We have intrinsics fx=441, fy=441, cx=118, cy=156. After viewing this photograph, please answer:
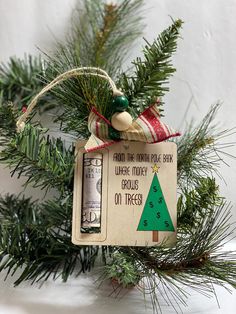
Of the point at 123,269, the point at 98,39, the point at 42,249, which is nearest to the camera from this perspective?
the point at 123,269

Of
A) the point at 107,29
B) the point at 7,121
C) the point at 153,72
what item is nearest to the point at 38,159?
the point at 7,121

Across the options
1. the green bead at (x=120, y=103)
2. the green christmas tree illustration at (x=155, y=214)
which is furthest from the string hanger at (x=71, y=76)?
the green christmas tree illustration at (x=155, y=214)

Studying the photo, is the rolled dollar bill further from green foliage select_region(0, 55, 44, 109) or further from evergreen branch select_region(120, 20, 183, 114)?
green foliage select_region(0, 55, 44, 109)

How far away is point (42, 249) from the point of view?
586mm

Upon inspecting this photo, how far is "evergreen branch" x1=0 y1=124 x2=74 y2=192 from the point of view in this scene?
19.4 inches

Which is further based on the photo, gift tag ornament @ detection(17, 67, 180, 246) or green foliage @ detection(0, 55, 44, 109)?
green foliage @ detection(0, 55, 44, 109)

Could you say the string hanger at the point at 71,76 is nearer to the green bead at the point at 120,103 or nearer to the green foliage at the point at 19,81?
the green bead at the point at 120,103

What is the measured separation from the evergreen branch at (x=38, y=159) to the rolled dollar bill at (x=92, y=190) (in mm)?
22

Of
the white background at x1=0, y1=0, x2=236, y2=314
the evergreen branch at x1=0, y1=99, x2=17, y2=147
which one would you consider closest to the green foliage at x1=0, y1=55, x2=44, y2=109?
the white background at x1=0, y1=0, x2=236, y2=314

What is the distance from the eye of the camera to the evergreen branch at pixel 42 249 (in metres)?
Result: 0.56

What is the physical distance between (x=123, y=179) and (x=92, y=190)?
0.13 feet

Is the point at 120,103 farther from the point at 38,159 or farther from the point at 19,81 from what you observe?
the point at 19,81

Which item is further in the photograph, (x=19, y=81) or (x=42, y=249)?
(x=19, y=81)

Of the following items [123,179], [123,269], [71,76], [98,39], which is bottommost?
[123,269]
